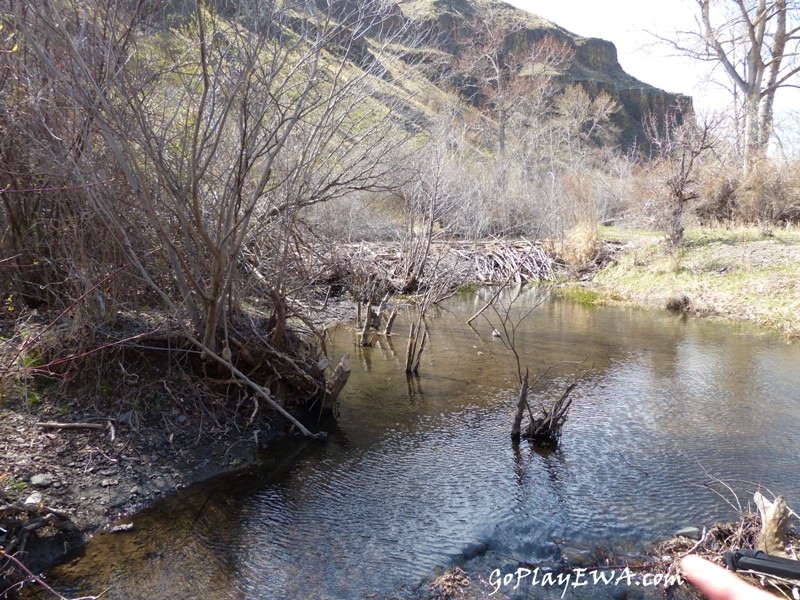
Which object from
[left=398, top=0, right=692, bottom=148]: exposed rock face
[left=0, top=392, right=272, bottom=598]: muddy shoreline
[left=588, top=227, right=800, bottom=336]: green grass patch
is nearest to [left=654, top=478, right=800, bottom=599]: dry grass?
[left=0, top=392, right=272, bottom=598]: muddy shoreline

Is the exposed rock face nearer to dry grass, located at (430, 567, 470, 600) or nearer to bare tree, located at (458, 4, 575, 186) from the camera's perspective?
bare tree, located at (458, 4, 575, 186)

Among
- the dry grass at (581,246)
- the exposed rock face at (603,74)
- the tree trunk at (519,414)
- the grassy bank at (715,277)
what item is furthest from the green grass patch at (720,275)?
the exposed rock face at (603,74)

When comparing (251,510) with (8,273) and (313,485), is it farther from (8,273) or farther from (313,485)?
(8,273)

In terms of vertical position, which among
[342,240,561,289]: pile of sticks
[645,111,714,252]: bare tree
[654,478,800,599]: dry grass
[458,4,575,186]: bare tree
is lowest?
[654,478,800,599]: dry grass

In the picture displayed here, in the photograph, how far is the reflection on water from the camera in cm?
427

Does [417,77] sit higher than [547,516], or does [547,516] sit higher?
[417,77]

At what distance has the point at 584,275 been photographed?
20078mm

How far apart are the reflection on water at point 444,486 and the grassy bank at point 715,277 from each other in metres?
5.21

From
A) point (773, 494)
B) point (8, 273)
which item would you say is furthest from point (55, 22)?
point (773, 494)

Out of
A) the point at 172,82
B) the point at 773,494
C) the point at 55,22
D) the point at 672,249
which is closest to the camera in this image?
the point at 55,22

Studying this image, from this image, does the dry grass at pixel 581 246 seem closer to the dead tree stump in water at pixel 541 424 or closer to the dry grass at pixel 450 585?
the dead tree stump in water at pixel 541 424

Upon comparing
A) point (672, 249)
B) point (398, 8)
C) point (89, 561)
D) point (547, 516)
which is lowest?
point (89, 561)

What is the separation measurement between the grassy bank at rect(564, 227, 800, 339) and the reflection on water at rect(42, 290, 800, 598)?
521cm

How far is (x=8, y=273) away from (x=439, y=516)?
16.5 ft
